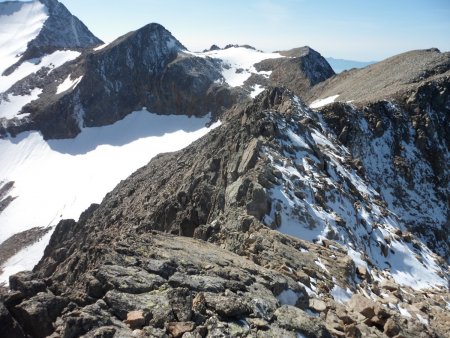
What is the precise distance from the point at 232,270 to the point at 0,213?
74.9 metres

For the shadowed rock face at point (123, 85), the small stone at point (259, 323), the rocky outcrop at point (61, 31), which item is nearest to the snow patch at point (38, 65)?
the shadowed rock face at point (123, 85)

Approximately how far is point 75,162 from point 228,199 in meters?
74.1

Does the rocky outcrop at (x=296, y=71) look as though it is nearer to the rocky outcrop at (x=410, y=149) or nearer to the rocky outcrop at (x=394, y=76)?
the rocky outcrop at (x=394, y=76)

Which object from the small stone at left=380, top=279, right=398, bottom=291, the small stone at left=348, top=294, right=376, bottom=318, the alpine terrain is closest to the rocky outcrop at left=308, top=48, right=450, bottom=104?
the alpine terrain

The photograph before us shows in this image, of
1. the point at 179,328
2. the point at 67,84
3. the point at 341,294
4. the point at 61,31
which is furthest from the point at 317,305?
the point at 61,31

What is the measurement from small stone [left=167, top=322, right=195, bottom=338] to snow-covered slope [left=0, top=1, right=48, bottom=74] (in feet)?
496

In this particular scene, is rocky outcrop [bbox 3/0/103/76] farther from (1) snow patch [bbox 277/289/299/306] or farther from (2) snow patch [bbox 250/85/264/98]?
(1) snow patch [bbox 277/289/299/306]

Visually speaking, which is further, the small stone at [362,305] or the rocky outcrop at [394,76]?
the rocky outcrop at [394,76]

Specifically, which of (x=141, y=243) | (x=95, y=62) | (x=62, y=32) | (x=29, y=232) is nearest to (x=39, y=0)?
(x=62, y=32)

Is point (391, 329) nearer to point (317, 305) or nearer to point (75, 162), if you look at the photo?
point (317, 305)

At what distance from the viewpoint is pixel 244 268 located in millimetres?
14789

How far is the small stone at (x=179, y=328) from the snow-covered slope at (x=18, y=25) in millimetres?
151032

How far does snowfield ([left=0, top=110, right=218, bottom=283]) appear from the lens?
72.9m

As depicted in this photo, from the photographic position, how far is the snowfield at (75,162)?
7288 cm
